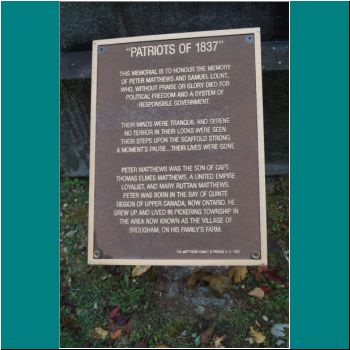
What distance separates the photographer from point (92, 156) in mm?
2871

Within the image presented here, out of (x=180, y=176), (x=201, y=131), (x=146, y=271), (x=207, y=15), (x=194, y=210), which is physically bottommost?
(x=146, y=271)

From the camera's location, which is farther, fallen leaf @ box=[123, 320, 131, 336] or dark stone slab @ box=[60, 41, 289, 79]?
dark stone slab @ box=[60, 41, 289, 79]

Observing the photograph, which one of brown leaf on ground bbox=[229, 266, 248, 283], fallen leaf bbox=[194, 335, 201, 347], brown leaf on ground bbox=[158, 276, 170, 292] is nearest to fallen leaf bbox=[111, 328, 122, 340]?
brown leaf on ground bbox=[158, 276, 170, 292]

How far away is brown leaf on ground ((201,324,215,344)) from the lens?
308 centimetres

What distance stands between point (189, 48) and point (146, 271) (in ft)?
6.67

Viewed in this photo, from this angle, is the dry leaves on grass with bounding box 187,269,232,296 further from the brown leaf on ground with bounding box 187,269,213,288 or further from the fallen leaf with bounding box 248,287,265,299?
the fallen leaf with bounding box 248,287,265,299

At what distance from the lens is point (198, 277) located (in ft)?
11.1

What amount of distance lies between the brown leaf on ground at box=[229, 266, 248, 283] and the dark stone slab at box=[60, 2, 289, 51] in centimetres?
214

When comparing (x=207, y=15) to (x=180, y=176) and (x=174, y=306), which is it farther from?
(x=174, y=306)

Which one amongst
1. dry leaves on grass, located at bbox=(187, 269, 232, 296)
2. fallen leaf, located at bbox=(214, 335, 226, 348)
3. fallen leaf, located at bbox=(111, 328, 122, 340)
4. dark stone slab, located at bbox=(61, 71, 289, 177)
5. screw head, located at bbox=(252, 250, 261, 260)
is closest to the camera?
screw head, located at bbox=(252, 250, 261, 260)

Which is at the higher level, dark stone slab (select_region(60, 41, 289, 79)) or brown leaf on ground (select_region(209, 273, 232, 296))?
dark stone slab (select_region(60, 41, 289, 79))

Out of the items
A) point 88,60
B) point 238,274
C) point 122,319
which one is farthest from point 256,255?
point 88,60

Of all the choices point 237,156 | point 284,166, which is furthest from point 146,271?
point 284,166

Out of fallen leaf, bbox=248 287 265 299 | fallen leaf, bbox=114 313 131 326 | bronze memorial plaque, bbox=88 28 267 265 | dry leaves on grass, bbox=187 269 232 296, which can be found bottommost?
fallen leaf, bbox=114 313 131 326
